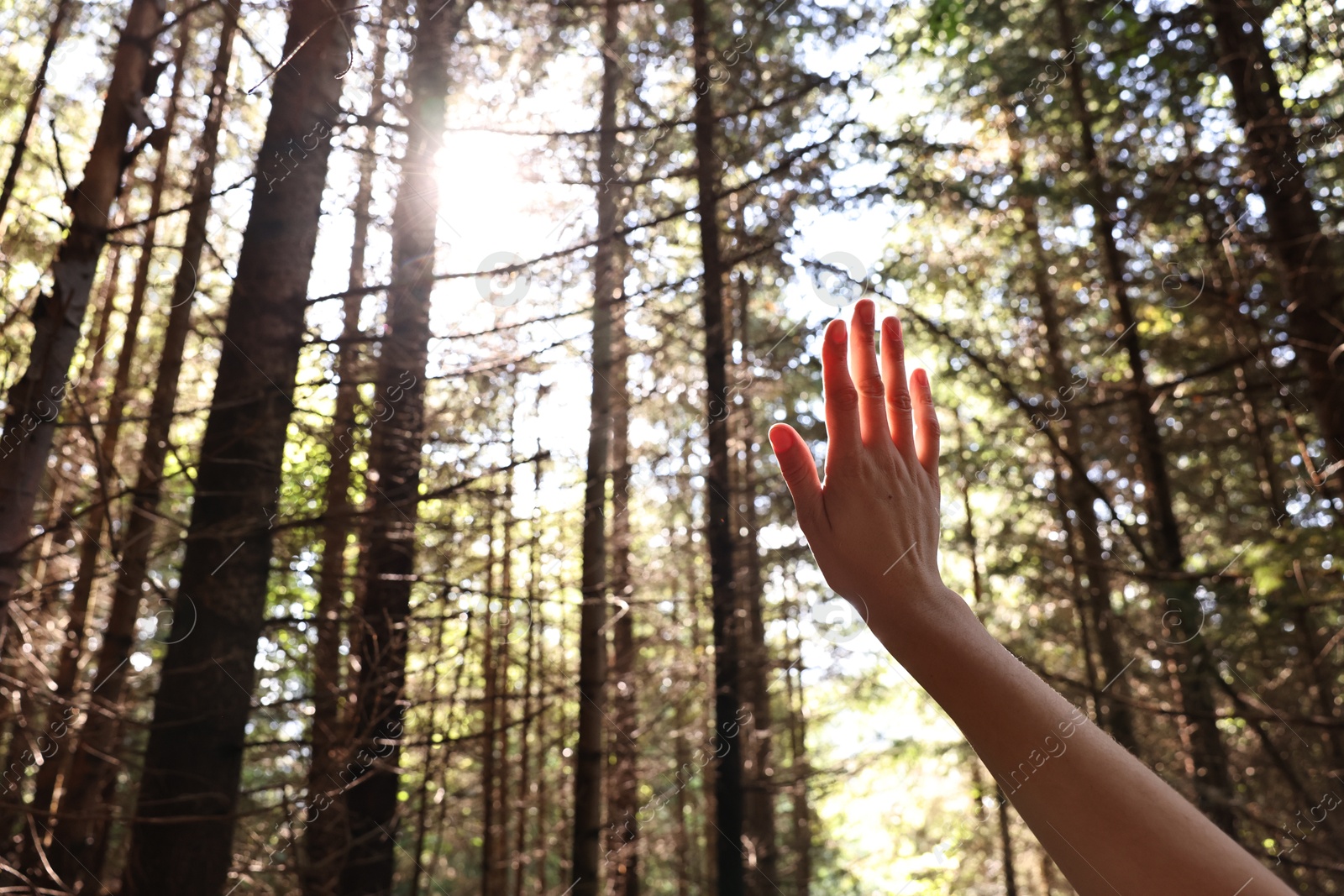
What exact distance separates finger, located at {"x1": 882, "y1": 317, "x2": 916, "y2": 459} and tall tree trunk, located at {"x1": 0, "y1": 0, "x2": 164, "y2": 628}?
8.85 ft

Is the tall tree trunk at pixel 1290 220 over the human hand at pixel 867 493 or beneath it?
over

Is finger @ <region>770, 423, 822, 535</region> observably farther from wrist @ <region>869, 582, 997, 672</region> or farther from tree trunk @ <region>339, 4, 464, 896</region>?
tree trunk @ <region>339, 4, 464, 896</region>

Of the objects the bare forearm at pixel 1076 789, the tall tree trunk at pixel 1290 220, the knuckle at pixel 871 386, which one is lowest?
the bare forearm at pixel 1076 789

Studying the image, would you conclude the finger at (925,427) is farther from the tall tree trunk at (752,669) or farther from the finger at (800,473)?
the tall tree trunk at (752,669)

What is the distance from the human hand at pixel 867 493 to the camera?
0.96 metres

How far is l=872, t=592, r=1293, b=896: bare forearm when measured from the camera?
2.22ft

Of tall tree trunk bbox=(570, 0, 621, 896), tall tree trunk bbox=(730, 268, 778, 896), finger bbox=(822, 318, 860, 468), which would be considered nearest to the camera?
finger bbox=(822, 318, 860, 468)

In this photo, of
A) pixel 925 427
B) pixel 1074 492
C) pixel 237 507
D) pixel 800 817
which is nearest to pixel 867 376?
pixel 925 427

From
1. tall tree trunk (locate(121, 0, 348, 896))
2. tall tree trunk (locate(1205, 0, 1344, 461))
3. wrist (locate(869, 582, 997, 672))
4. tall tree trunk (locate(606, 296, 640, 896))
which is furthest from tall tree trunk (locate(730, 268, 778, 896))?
wrist (locate(869, 582, 997, 672))

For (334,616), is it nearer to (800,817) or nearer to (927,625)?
(927,625)

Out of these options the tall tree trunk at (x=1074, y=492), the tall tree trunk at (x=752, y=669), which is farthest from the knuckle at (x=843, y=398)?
the tall tree trunk at (x=1074, y=492)

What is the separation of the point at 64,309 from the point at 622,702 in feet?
22.8

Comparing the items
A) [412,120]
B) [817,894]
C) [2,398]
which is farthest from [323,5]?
[817,894]

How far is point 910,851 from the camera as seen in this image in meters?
18.2
